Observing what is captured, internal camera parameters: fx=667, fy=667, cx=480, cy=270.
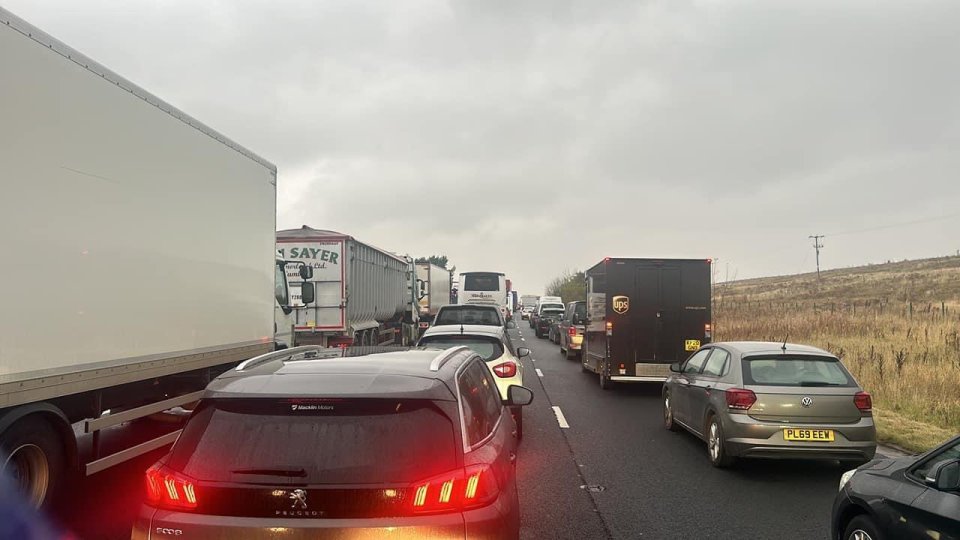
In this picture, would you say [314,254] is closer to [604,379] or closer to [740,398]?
[604,379]

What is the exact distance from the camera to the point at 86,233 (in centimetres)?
539

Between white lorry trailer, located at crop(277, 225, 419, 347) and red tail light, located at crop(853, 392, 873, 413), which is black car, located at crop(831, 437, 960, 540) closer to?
red tail light, located at crop(853, 392, 873, 413)

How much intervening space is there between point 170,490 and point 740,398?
6029 mm

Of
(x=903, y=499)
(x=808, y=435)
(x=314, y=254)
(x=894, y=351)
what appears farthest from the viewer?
(x=314, y=254)

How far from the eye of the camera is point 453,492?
2.88m

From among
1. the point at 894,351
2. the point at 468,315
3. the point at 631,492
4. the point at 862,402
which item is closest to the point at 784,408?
the point at 862,402

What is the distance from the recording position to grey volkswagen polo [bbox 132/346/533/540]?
2.77m

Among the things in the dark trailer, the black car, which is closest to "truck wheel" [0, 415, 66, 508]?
the black car

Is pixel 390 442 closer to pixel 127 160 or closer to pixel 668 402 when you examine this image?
pixel 127 160

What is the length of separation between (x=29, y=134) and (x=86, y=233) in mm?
927

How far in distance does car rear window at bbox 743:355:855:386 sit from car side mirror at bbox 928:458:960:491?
4.10 m

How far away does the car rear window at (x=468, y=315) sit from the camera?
15203 millimetres

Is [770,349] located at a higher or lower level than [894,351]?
higher

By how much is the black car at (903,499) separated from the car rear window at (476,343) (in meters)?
5.29
